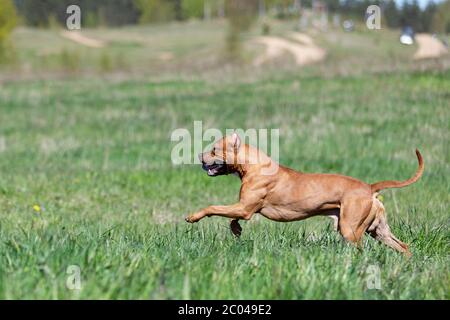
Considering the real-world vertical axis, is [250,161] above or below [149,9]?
above

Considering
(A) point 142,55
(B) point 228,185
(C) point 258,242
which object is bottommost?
(A) point 142,55

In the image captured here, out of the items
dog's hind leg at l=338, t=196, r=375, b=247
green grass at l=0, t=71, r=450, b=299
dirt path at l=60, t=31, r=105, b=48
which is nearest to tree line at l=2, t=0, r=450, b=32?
dirt path at l=60, t=31, r=105, b=48

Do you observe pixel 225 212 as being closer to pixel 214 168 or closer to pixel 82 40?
pixel 214 168

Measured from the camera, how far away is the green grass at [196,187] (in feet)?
13.8

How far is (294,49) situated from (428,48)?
24.6 m

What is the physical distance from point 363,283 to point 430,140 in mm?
9650

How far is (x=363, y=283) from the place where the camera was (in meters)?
4.34

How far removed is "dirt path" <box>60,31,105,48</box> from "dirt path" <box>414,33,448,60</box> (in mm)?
40863

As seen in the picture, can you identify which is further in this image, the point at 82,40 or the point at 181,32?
the point at 181,32

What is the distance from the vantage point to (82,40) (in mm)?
64375

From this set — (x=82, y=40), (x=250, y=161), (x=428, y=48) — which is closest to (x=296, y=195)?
(x=250, y=161)
